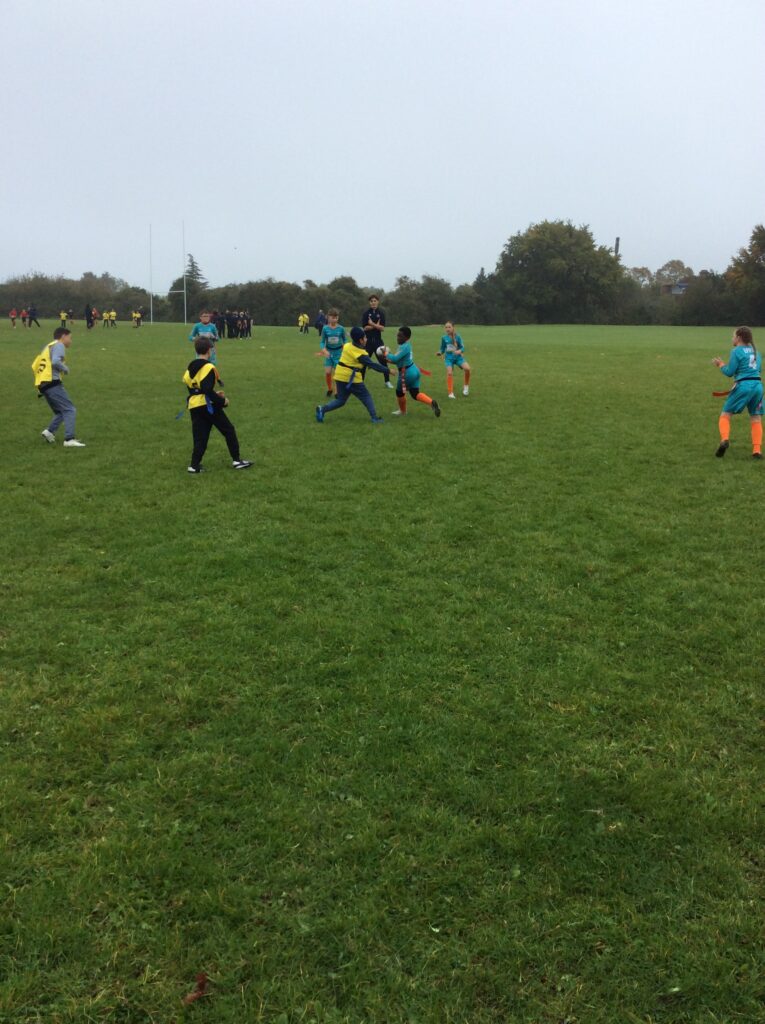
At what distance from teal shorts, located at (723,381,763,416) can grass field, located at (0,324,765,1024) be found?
2.08m

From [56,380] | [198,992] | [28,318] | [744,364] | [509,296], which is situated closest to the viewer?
[198,992]

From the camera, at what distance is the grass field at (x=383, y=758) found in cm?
262

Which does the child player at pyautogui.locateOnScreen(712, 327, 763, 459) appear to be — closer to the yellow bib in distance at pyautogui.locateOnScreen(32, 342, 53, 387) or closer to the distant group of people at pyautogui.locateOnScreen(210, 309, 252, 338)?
the yellow bib in distance at pyautogui.locateOnScreen(32, 342, 53, 387)

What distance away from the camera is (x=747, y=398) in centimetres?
988

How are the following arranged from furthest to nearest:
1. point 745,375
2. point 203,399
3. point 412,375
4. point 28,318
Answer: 1. point 28,318
2. point 412,375
3. point 745,375
4. point 203,399

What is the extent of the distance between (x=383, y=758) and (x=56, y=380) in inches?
377

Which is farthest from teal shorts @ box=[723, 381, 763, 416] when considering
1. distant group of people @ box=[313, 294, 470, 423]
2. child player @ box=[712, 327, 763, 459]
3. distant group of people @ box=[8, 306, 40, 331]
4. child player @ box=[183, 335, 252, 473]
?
distant group of people @ box=[8, 306, 40, 331]

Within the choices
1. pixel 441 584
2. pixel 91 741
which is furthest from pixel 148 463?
pixel 91 741

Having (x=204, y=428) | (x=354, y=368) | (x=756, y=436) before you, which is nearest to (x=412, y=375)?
(x=354, y=368)

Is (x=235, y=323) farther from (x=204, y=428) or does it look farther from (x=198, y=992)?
(x=198, y=992)

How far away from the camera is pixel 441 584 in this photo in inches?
234

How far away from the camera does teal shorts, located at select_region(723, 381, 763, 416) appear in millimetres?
9742

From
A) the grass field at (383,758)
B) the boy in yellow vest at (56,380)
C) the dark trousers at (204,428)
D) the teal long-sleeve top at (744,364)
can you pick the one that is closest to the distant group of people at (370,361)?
the dark trousers at (204,428)

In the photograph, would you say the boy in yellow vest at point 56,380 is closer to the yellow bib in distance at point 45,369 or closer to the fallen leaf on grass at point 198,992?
the yellow bib in distance at point 45,369
